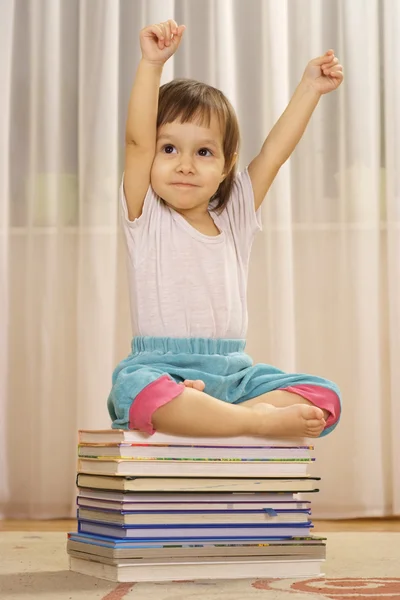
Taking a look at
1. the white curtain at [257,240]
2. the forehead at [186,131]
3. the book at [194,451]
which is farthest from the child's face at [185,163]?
the white curtain at [257,240]

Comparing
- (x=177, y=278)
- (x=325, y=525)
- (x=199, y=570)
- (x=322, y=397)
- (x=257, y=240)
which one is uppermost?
(x=257, y=240)

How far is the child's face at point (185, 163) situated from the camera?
1.34 metres

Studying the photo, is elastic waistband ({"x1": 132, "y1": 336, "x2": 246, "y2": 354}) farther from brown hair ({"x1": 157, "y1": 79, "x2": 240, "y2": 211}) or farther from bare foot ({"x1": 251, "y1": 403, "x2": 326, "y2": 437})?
brown hair ({"x1": 157, "y1": 79, "x2": 240, "y2": 211})

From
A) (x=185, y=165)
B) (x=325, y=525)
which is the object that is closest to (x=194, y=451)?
(x=185, y=165)

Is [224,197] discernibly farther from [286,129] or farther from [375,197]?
[375,197]

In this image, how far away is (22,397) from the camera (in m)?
2.15

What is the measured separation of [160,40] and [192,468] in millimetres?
593

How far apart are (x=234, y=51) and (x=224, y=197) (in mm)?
883

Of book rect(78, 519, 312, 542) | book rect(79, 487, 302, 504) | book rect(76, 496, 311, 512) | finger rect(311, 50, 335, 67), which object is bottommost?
book rect(78, 519, 312, 542)

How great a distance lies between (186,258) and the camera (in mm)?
1339

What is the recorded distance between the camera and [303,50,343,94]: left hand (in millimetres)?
1450

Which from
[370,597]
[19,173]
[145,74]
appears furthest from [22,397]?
[370,597]

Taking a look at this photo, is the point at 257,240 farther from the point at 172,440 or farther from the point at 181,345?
the point at 172,440

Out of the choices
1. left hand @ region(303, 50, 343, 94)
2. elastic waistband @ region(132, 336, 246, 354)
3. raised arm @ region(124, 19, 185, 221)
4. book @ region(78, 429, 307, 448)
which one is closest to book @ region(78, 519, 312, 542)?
book @ region(78, 429, 307, 448)
